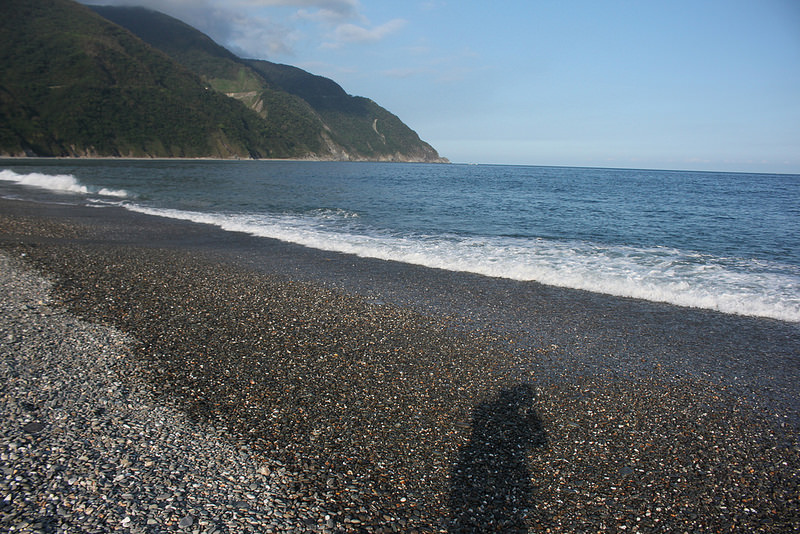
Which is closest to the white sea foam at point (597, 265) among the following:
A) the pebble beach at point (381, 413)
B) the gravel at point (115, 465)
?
the pebble beach at point (381, 413)

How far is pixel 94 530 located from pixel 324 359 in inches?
125

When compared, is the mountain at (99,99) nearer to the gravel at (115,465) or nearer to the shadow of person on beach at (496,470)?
the gravel at (115,465)

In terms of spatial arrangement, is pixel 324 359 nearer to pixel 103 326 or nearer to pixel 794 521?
pixel 103 326

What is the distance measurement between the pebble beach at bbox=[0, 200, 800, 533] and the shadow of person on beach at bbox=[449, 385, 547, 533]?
2cm

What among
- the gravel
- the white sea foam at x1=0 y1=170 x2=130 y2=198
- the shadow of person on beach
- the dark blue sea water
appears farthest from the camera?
the white sea foam at x1=0 y1=170 x2=130 y2=198

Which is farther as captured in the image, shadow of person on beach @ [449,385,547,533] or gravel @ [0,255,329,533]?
shadow of person on beach @ [449,385,547,533]

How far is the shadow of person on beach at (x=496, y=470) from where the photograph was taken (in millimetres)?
3250

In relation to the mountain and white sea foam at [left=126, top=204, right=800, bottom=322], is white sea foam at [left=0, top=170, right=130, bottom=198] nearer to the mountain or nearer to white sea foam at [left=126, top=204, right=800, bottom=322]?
white sea foam at [left=126, top=204, right=800, bottom=322]

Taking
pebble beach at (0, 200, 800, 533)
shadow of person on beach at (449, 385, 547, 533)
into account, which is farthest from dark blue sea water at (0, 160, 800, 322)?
shadow of person on beach at (449, 385, 547, 533)

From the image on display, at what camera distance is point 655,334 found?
7.38m

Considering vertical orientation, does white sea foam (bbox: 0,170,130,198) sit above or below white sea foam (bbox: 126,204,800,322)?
above

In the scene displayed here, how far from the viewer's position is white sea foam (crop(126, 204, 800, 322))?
30.9 ft

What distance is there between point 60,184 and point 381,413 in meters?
41.2

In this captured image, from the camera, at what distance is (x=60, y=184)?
3444 centimetres
